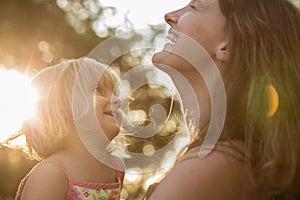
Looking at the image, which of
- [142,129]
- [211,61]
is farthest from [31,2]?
[211,61]

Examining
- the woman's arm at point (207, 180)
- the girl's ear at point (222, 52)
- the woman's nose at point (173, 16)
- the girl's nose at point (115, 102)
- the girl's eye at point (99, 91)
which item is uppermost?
the woman's nose at point (173, 16)

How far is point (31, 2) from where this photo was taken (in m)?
12.6

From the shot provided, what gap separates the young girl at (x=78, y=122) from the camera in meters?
3.13

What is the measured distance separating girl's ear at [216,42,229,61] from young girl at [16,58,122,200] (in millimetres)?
1030

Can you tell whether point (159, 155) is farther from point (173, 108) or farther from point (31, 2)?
point (31, 2)

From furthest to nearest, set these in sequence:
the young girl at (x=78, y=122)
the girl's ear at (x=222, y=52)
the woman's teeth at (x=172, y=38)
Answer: the young girl at (x=78, y=122), the woman's teeth at (x=172, y=38), the girl's ear at (x=222, y=52)

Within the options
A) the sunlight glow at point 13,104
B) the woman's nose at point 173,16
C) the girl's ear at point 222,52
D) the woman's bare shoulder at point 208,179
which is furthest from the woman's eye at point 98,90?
the woman's bare shoulder at point 208,179

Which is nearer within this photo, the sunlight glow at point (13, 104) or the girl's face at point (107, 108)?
the girl's face at point (107, 108)

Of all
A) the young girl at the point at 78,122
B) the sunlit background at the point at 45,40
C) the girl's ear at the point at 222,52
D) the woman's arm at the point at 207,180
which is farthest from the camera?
the sunlit background at the point at 45,40

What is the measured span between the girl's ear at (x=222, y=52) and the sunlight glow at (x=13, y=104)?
1.27 m

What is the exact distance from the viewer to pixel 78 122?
10.6 feet

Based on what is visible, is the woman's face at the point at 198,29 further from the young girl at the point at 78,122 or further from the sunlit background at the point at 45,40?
the sunlit background at the point at 45,40

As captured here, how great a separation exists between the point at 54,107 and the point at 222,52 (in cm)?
120

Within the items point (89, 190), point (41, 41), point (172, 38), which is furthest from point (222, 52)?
point (41, 41)
